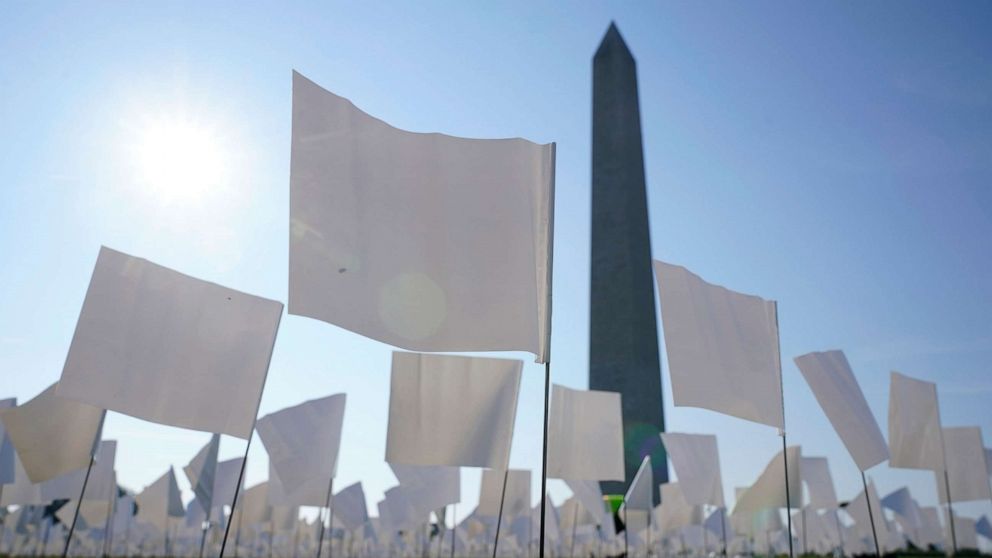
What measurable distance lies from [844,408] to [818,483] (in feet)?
33.4

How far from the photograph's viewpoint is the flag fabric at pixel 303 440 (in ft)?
31.7

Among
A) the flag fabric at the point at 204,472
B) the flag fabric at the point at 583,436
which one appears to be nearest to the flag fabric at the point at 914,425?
the flag fabric at the point at 583,436

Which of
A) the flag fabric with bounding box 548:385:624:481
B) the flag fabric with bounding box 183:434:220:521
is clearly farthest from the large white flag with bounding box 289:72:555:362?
the flag fabric with bounding box 183:434:220:521

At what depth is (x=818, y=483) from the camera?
17594 mm

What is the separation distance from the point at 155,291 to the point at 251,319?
0.80m

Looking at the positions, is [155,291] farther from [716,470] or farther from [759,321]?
[716,470]

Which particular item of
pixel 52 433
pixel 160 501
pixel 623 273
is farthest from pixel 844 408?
pixel 623 273

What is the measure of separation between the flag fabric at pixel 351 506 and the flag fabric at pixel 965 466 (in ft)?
36.5

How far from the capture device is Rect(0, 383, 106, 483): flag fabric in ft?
26.3

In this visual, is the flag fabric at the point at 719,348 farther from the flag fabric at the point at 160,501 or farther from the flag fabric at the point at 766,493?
the flag fabric at the point at 160,501

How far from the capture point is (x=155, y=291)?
646cm

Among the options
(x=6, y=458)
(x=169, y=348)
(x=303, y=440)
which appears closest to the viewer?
(x=169, y=348)

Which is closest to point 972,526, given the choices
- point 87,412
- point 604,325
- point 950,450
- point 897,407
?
point 604,325

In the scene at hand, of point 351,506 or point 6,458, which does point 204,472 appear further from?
point 351,506
